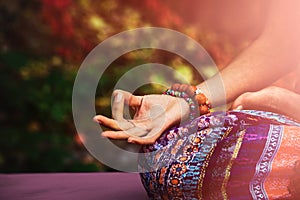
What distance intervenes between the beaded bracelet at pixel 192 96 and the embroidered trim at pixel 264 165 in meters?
0.13

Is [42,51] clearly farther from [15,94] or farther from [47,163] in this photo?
[47,163]

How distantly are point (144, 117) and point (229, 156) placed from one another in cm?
17

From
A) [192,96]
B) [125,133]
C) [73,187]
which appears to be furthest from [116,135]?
[73,187]

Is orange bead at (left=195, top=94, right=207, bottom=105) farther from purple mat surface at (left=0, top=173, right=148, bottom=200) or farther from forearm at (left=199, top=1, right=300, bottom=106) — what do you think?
purple mat surface at (left=0, top=173, right=148, bottom=200)

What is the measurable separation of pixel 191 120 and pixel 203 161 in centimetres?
8

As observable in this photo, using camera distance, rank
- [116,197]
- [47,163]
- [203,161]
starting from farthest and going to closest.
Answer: [47,163] < [116,197] < [203,161]

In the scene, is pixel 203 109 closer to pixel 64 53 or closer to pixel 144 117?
pixel 144 117

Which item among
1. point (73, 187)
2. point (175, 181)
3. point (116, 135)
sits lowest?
point (73, 187)

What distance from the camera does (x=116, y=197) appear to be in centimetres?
133

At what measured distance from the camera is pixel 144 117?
38.0 inches

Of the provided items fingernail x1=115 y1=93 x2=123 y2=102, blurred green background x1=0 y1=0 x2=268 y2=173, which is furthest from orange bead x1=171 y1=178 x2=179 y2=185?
blurred green background x1=0 y1=0 x2=268 y2=173

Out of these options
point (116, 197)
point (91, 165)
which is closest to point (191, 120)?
point (116, 197)

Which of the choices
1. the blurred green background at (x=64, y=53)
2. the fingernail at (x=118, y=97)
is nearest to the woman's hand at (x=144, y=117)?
the fingernail at (x=118, y=97)

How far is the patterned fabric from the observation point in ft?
3.32
